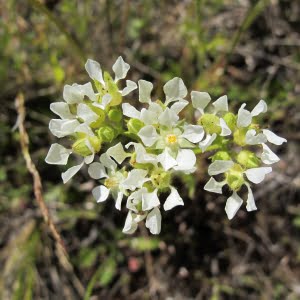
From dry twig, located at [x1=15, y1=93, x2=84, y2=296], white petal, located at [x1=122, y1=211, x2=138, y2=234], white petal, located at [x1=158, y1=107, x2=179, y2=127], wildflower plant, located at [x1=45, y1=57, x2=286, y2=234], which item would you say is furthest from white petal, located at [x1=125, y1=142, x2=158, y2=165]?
dry twig, located at [x1=15, y1=93, x2=84, y2=296]

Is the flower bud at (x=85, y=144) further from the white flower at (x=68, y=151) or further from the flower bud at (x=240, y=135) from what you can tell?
the flower bud at (x=240, y=135)

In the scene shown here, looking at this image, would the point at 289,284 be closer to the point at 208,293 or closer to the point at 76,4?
the point at 208,293

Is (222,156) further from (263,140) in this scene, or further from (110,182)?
(110,182)

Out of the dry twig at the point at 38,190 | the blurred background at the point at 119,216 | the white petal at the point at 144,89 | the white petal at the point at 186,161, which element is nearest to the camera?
the white petal at the point at 186,161

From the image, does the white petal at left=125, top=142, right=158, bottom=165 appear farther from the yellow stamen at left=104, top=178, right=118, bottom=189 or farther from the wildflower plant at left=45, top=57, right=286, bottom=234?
the yellow stamen at left=104, top=178, right=118, bottom=189

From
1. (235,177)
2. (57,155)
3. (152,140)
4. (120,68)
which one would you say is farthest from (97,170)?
(235,177)

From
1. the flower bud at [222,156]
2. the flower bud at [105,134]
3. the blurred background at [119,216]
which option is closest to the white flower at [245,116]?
the flower bud at [222,156]

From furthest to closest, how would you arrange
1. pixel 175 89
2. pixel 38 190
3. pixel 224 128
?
1. pixel 38 190
2. pixel 175 89
3. pixel 224 128
